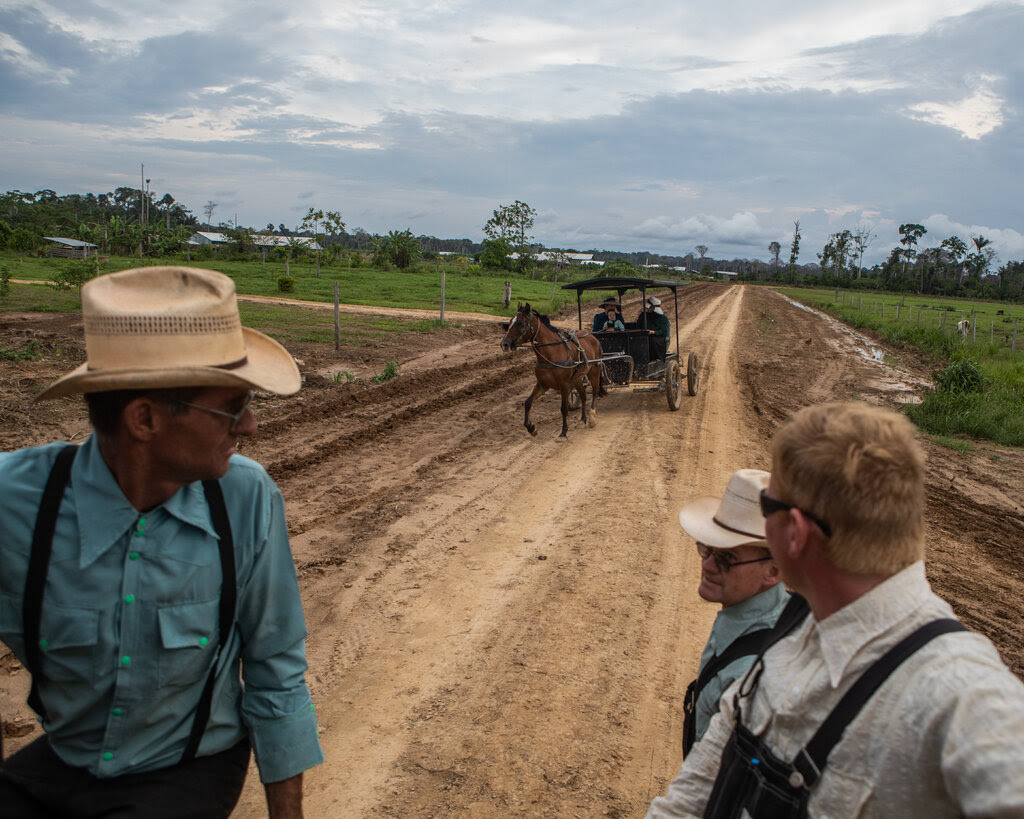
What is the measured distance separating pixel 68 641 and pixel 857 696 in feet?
5.48

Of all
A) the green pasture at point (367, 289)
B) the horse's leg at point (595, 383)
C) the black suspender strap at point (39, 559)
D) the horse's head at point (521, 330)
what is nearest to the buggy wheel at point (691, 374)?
the horse's leg at point (595, 383)

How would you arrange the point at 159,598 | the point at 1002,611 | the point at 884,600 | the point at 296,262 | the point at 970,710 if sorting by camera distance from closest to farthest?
1. the point at 970,710
2. the point at 884,600
3. the point at 159,598
4. the point at 1002,611
5. the point at 296,262

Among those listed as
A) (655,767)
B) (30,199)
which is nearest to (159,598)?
(655,767)

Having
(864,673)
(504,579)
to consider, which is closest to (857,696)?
(864,673)

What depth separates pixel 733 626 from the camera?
2270mm

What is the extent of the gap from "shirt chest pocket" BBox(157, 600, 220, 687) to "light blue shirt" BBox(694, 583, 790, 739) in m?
1.37

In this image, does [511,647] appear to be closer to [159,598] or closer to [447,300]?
[159,598]

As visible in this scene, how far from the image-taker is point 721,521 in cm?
240

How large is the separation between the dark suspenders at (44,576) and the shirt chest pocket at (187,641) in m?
0.03

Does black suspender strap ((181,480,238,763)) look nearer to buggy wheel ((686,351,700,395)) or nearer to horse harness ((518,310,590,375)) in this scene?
horse harness ((518,310,590,375))

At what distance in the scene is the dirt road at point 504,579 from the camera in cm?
346

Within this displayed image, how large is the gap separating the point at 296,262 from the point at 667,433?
154 feet

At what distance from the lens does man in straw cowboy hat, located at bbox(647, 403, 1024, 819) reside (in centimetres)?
105

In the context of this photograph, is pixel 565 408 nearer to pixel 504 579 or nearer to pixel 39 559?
pixel 504 579
